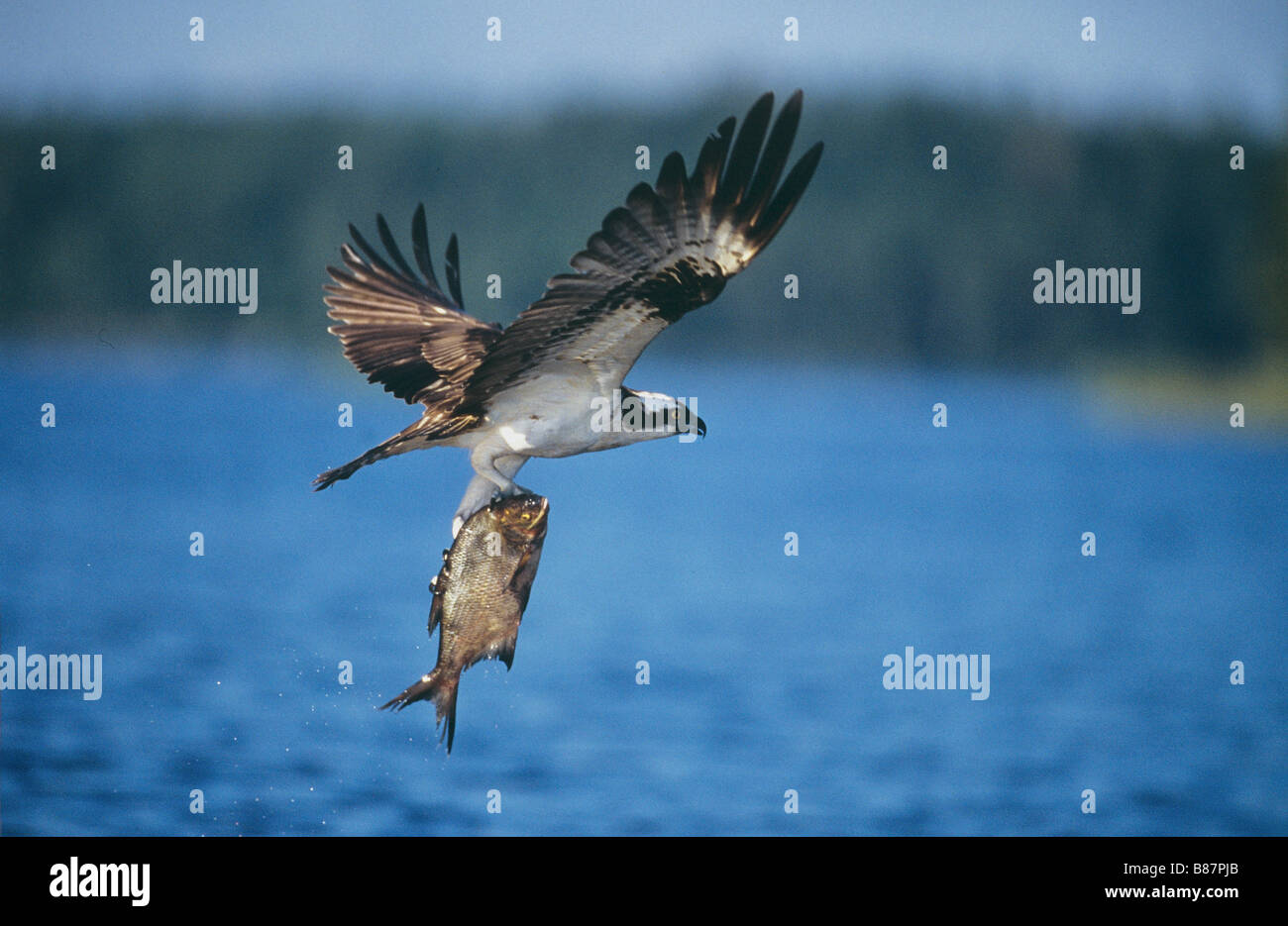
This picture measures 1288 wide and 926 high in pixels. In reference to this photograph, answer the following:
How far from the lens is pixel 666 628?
71.6 ft

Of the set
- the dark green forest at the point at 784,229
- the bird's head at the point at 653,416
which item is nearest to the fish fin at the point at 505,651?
the bird's head at the point at 653,416

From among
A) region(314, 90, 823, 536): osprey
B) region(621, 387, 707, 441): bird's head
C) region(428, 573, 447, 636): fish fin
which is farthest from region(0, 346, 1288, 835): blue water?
region(428, 573, 447, 636): fish fin

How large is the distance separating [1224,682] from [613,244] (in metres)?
15.3

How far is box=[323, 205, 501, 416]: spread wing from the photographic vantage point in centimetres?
892

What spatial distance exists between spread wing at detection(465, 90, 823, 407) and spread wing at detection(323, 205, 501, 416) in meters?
1.14

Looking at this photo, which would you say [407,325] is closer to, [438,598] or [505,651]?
[438,598]

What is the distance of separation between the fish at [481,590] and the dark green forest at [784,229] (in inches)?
1351

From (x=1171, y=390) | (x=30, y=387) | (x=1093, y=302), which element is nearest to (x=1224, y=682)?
(x=1171, y=390)

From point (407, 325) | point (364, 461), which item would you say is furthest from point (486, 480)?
point (407, 325)

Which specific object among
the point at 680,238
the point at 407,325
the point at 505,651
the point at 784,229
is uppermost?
the point at 784,229

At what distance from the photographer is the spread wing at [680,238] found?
702cm

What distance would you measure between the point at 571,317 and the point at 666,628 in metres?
14.5

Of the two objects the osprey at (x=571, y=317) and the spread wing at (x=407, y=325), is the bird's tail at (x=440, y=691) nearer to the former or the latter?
the osprey at (x=571, y=317)

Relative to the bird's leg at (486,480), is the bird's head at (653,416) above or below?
above
